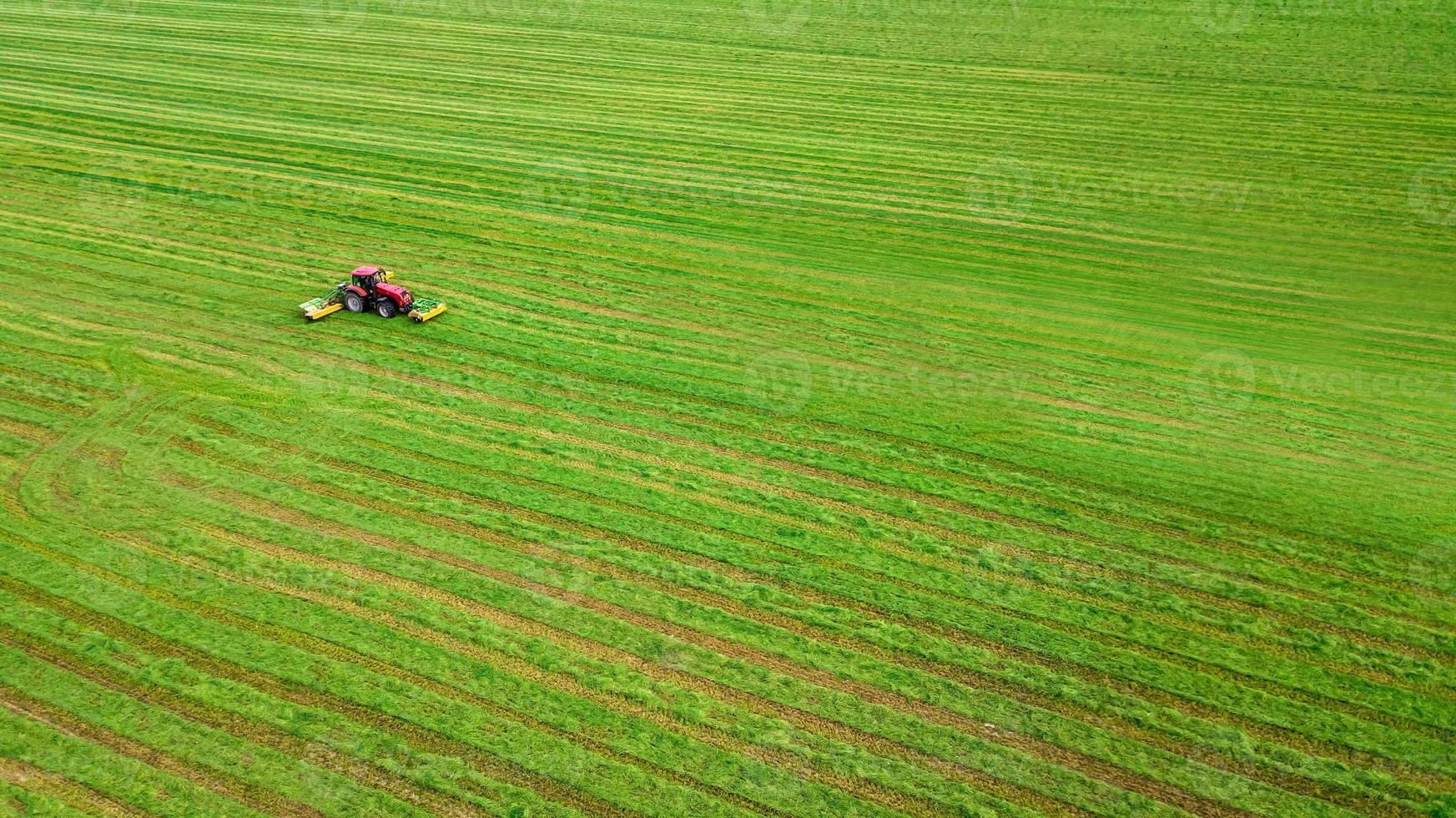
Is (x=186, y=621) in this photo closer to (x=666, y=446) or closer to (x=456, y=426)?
(x=456, y=426)

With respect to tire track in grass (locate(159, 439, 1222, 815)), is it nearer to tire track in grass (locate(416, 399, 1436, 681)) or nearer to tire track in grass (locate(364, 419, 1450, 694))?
tire track in grass (locate(364, 419, 1450, 694))

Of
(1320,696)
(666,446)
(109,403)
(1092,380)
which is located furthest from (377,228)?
(1320,696)

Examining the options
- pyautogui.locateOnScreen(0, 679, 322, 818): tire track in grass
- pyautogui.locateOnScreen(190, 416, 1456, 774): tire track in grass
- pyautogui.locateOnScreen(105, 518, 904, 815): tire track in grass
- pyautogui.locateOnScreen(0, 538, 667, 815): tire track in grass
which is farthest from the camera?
pyautogui.locateOnScreen(190, 416, 1456, 774): tire track in grass

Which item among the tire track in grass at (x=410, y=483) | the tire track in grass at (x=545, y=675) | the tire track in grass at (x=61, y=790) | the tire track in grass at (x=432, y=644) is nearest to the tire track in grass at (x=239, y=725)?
the tire track in grass at (x=61, y=790)

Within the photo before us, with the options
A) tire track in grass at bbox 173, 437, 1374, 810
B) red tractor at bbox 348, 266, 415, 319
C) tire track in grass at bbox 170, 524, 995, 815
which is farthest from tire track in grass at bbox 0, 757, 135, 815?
red tractor at bbox 348, 266, 415, 319

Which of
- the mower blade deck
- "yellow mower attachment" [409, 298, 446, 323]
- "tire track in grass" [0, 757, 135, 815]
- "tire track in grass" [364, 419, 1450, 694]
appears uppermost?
"tire track in grass" [364, 419, 1450, 694]
